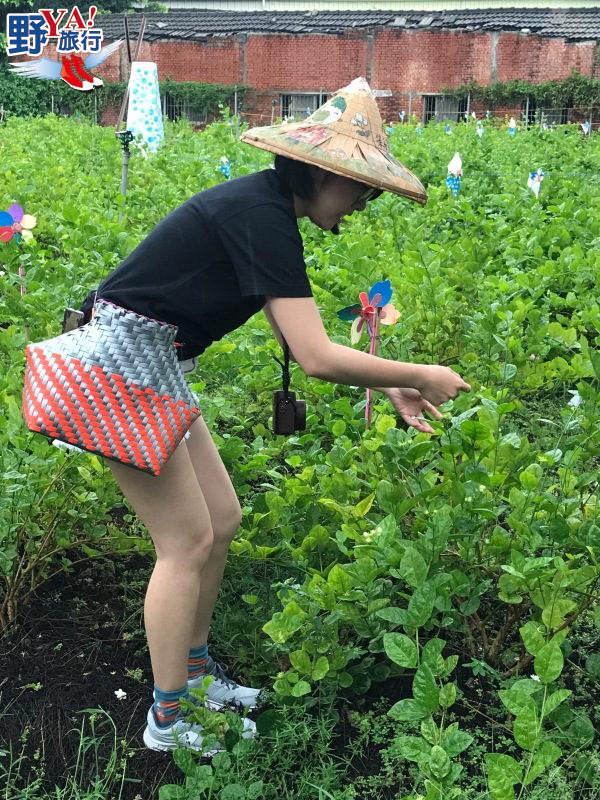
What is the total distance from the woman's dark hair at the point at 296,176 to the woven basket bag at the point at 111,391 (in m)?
0.40

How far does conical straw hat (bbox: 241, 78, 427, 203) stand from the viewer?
2.09m

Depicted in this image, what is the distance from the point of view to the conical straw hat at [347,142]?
2.09 m

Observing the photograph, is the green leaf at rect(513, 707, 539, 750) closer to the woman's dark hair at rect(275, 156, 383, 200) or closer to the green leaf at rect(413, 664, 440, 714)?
the green leaf at rect(413, 664, 440, 714)

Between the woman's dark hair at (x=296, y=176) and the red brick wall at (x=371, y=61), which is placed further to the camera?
the red brick wall at (x=371, y=61)

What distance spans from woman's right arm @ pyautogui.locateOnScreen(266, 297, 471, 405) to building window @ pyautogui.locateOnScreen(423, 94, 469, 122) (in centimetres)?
2793

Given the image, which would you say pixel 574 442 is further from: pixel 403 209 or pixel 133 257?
pixel 403 209

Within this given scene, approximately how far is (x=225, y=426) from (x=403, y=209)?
459 centimetres

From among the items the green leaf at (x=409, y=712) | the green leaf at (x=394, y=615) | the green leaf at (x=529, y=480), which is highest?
the green leaf at (x=529, y=480)

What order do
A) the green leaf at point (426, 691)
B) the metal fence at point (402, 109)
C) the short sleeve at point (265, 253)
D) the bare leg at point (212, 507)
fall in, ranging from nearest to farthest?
the green leaf at point (426, 691), the short sleeve at point (265, 253), the bare leg at point (212, 507), the metal fence at point (402, 109)

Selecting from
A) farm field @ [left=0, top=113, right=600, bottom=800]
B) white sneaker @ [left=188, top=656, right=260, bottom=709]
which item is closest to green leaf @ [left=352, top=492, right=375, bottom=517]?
farm field @ [left=0, top=113, right=600, bottom=800]

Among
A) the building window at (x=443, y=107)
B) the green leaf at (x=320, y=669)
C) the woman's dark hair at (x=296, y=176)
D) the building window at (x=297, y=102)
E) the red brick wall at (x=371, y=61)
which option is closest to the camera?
the woman's dark hair at (x=296, y=176)

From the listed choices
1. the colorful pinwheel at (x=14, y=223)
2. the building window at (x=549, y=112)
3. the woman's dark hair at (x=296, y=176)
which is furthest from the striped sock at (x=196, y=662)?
the building window at (x=549, y=112)
